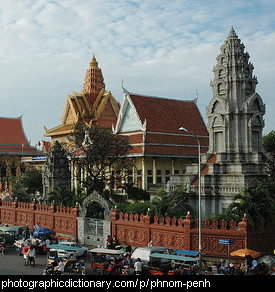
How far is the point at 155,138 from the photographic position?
44.4m

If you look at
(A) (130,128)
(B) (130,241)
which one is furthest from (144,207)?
(A) (130,128)

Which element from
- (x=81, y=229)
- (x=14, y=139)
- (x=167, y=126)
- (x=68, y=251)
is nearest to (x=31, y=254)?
(x=68, y=251)

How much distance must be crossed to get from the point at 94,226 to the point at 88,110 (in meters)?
38.4

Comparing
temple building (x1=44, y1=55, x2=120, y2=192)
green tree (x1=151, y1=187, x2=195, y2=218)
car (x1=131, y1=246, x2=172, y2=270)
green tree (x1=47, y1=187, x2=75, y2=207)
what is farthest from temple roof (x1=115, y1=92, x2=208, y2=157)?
car (x1=131, y1=246, x2=172, y2=270)

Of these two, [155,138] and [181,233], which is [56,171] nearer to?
[155,138]

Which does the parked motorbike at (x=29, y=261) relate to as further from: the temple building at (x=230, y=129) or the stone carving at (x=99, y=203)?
the temple building at (x=230, y=129)

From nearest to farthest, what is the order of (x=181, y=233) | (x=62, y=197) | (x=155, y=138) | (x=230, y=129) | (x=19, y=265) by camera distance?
(x=19, y=265) < (x=181, y=233) < (x=230, y=129) < (x=62, y=197) < (x=155, y=138)

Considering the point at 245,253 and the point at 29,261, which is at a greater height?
the point at 245,253

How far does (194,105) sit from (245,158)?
2360cm

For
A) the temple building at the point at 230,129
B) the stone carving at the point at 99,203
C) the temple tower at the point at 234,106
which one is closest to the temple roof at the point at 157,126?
the temple building at the point at 230,129

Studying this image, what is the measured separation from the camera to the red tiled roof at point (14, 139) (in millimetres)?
72875

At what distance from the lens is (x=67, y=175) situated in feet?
129

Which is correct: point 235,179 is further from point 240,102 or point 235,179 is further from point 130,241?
point 130,241

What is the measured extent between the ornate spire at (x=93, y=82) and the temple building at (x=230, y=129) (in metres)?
35.5
